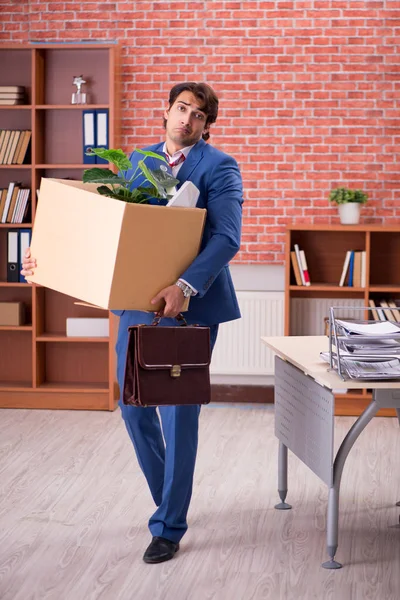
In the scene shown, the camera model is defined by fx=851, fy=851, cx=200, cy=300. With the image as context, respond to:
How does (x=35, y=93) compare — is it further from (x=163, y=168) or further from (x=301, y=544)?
(x=301, y=544)

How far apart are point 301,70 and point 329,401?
343 cm

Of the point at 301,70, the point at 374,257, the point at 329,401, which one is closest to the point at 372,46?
the point at 301,70

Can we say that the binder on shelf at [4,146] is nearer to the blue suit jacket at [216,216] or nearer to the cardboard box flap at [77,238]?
the blue suit jacket at [216,216]

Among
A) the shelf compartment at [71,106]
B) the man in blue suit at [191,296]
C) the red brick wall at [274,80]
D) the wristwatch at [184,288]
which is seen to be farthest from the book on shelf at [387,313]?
the wristwatch at [184,288]

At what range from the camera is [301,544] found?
334 cm

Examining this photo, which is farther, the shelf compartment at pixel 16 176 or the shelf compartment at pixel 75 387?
the shelf compartment at pixel 16 176

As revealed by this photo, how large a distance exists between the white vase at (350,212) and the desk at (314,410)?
2001mm

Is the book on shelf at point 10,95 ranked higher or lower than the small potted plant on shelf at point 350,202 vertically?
higher

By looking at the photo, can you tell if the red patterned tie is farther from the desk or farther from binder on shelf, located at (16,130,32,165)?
binder on shelf, located at (16,130,32,165)

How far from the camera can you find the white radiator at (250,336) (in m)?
5.88

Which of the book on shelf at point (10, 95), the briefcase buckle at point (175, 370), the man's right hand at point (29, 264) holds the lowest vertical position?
the briefcase buckle at point (175, 370)

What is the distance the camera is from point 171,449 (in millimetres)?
3178

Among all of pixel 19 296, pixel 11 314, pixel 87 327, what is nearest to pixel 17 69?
pixel 19 296

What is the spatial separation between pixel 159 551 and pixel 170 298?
3.25 ft
